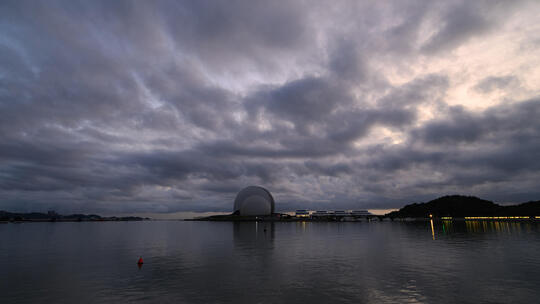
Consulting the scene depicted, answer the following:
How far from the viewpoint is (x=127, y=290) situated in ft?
68.8

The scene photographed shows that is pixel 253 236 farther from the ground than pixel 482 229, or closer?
Answer: farther from the ground

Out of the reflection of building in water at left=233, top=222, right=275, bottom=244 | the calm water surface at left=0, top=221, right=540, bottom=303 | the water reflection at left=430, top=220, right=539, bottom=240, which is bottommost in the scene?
the water reflection at left=430, top=220, right=539, bottom=240

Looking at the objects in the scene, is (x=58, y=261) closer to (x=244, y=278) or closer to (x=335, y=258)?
(x=244, y=278)

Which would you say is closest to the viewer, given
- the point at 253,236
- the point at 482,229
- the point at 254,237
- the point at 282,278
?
the point at 282,278

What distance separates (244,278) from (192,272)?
5.60 meters

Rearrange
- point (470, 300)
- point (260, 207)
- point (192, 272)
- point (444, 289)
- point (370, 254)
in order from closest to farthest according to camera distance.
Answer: point (470, 300), point (444, 289), point (192, 272), point (370, 254), point (260, 207)

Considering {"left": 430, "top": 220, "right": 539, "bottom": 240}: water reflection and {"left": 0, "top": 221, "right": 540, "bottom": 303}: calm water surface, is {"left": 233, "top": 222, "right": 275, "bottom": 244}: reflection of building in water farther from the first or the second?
{"left": 430, "top": 220, "right": 539, "bottom": 240}: water reflection

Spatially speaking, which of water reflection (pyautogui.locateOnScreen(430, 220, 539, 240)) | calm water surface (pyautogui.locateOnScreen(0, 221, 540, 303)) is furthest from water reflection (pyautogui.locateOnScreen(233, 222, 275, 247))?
water reflection (pyautogui.locateOnScreen(430, 220, 539, 240))

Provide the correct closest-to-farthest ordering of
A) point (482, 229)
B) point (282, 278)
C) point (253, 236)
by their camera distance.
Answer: point (282, 278), point (253, 236), point (482, 229)

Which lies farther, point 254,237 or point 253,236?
point 253,236

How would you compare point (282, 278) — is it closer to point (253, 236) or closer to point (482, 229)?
point (253, 236)

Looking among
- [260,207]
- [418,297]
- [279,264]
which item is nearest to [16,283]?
[279,264]

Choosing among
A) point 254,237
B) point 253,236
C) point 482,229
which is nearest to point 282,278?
point 254,237

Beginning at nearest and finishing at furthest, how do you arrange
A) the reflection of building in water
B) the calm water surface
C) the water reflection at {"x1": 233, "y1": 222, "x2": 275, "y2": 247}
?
the calm water surface
the water reflection at {"x1": 233, "y1": 222, "x2": 275, "y2": 247}
the reflection of building in water
